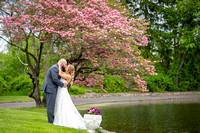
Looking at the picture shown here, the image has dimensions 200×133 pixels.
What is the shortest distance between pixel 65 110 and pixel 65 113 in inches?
3.8

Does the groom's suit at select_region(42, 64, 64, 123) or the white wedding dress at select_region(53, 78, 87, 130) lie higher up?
the groom's suit at select_region(42, 64, 64, 123)

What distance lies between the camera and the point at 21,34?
14.7m

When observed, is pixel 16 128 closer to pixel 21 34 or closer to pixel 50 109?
pixel 50 109

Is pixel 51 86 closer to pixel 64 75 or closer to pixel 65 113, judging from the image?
pixel 64 75

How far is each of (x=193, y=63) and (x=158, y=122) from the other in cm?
2679

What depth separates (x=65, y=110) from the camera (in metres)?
7.36

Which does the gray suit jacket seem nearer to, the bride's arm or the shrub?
the bride's arm

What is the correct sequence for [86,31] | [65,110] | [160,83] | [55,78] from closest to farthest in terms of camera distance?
[55,78], [65,110], [86,31], [160,83]

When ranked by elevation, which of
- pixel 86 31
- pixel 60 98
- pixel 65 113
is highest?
pixel 86 31

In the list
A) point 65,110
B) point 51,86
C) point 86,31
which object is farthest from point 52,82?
point 86,31

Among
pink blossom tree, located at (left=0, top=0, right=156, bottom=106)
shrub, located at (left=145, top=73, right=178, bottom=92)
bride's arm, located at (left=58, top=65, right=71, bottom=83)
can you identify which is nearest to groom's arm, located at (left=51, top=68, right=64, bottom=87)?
bride's arm, located at (left=58, top=65, right=71, bottom=83)

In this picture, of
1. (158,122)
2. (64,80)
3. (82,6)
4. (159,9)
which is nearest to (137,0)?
(159,9)

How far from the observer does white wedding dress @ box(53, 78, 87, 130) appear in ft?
24.0

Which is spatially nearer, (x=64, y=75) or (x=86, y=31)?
(x=64, y=75)
